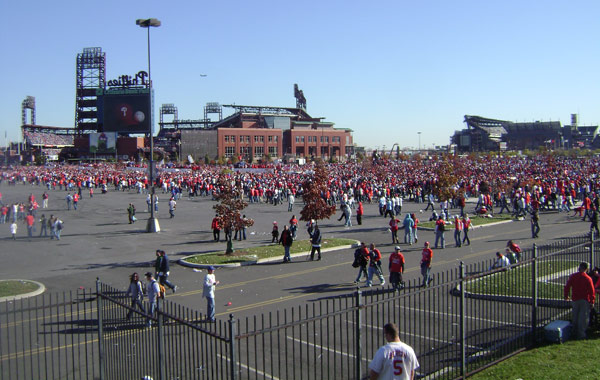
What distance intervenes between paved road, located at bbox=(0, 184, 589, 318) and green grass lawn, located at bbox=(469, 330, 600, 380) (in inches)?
227

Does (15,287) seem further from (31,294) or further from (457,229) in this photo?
(457,229)

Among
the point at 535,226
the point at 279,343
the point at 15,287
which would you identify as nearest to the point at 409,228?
the point at 535,226

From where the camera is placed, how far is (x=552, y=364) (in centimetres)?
809

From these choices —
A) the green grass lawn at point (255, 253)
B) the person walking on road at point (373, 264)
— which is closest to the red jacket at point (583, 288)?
the person walking on road at point (373, 264)

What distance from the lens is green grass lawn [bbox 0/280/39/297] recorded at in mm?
14267

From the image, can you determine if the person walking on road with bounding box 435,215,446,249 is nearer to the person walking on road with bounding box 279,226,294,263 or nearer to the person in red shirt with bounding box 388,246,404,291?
the person walking on road with bounding box 279,226,294,263

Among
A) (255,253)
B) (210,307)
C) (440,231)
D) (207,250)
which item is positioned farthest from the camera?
(207,250)

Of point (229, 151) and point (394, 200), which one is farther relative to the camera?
point (229, 151)

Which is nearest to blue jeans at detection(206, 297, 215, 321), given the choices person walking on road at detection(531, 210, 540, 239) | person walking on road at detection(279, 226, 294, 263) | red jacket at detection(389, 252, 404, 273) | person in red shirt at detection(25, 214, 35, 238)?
red jacket at detection(389, 252, 404, 273)

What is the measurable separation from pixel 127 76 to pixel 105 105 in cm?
1005

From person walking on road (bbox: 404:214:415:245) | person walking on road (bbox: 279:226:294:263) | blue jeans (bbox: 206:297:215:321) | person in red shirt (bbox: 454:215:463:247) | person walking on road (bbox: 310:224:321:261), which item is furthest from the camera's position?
person walking on road (bbox: 404:214:415:245)

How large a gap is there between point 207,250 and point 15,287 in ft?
25.5

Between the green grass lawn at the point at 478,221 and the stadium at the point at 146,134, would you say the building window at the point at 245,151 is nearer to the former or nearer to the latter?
the stadium at the point at 146,134

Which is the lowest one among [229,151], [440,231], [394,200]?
[440,231]
